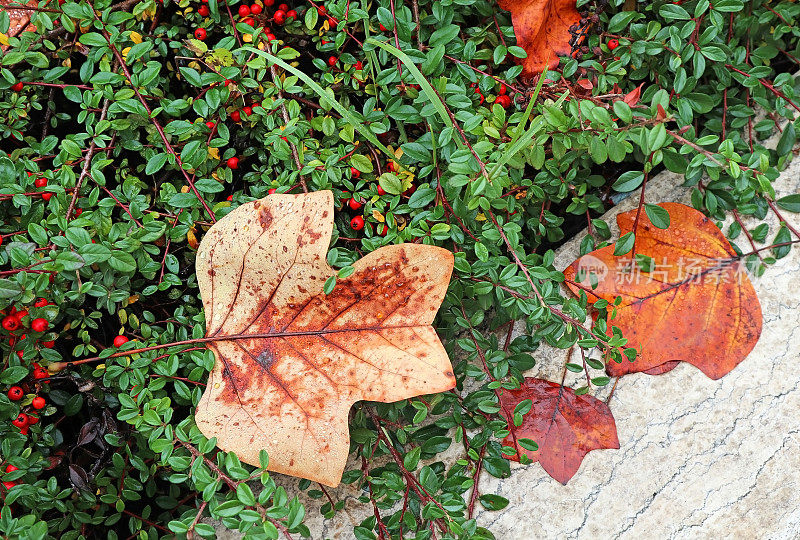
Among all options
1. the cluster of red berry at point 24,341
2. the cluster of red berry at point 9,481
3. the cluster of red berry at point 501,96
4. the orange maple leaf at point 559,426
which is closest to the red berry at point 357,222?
the cluster of red berry at point 501,96

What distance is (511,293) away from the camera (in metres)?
1.58

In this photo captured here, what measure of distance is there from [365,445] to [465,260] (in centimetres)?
52

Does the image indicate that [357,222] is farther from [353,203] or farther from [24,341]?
[24,341]

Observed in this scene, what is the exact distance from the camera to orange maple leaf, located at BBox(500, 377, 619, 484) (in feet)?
5.54

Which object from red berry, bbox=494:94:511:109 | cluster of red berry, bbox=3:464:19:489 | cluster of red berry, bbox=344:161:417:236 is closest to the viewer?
cluster of red berry, bbox=3:464:19:489

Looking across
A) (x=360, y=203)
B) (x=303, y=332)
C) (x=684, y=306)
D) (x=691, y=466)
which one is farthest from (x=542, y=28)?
(x=691, y=466)

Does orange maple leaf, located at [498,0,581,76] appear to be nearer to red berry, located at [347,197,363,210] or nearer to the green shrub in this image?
the green shrub

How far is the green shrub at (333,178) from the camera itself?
149 centimetres

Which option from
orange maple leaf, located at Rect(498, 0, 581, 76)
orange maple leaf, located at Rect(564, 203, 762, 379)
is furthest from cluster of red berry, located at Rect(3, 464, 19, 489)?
orange maple leaf, located at Rect(498, 0, 581, 76)

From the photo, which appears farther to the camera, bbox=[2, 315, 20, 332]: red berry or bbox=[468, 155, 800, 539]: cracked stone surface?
bbox=[468, 155, 800, 539]: cracked stone surface

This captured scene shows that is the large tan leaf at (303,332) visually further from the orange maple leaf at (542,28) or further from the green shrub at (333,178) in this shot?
the orange maple leaf at (542,28)

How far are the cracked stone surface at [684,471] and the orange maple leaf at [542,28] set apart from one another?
2.90ft

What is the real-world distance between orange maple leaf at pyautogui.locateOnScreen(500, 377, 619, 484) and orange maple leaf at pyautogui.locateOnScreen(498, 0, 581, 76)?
0.91 m

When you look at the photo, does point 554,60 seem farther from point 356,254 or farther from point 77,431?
point 77,431
